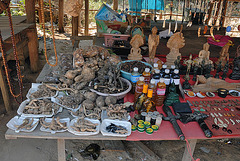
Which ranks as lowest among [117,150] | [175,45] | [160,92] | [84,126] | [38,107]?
[117,150]

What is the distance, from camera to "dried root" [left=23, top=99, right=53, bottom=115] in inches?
81.9

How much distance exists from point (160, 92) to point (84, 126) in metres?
0.94

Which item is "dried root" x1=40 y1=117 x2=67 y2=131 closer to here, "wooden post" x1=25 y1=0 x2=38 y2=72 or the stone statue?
the stone statue

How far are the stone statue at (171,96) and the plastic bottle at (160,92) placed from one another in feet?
0.27

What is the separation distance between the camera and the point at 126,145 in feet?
9.62

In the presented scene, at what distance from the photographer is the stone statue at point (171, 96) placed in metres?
2.38

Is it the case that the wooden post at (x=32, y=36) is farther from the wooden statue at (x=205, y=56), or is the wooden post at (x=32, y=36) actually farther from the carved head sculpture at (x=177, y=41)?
the wooden statue at (x=205, y=56)

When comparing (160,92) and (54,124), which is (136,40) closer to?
(160,92)

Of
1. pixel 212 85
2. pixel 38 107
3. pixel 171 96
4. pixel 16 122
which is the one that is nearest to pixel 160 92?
pixel 171 96

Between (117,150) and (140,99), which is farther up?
(140,99)

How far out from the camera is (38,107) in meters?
2.11

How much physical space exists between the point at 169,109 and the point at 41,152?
6.25ft

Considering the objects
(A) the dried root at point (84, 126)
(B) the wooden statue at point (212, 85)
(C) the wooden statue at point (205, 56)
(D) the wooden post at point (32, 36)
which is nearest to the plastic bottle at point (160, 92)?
(B) the wooden statue at point (212, 85)

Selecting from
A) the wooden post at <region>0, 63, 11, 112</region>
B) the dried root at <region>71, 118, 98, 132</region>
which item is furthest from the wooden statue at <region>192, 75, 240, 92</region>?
the wooden post at <region>0, 63, 11, 112</region>
